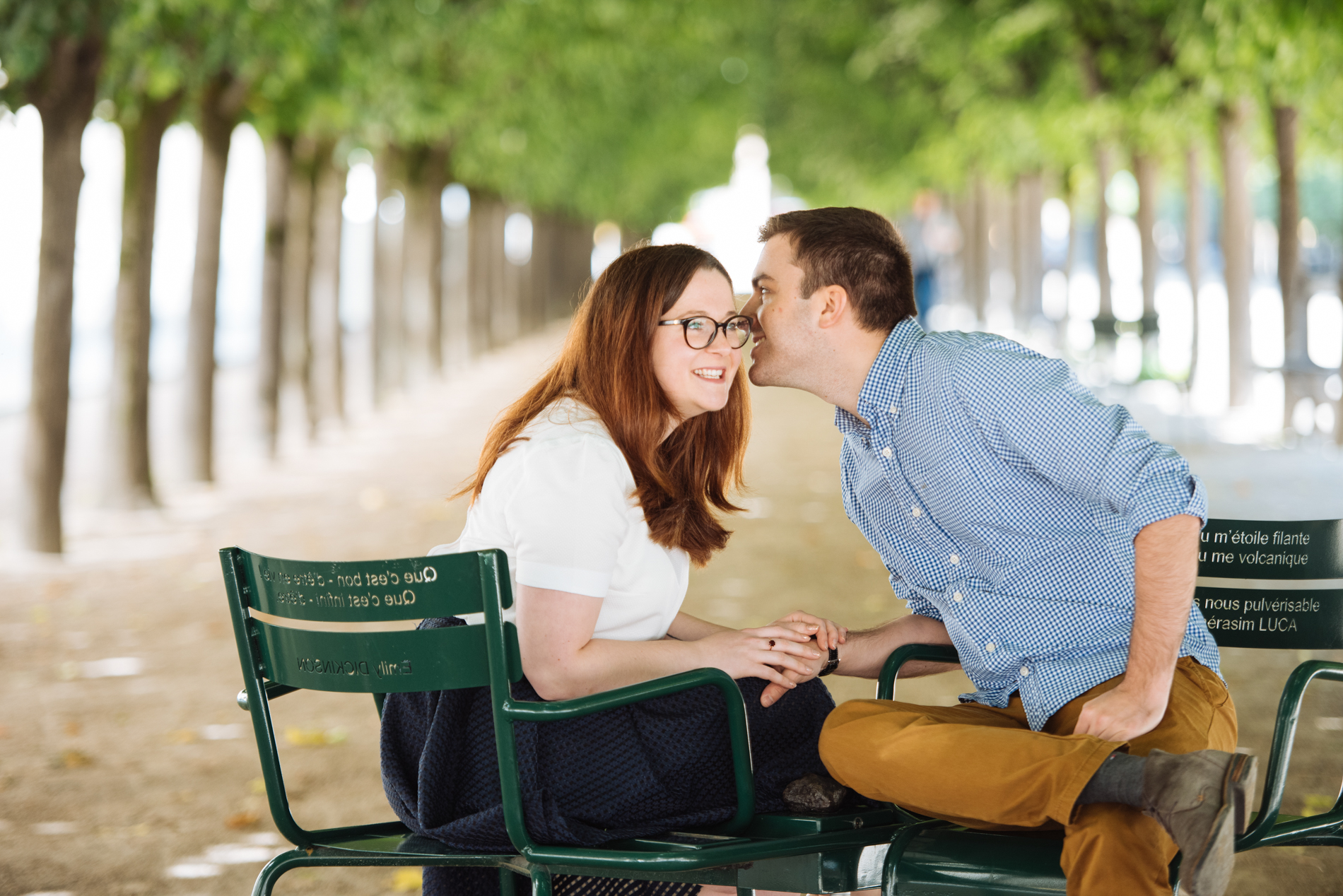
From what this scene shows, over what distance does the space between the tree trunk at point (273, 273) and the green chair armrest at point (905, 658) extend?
12266 mm

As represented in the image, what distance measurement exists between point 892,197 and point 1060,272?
25.5m

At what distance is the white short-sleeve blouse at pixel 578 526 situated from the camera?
2.67m

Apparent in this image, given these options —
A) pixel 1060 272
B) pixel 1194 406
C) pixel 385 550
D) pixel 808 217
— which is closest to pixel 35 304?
pixel 385 550

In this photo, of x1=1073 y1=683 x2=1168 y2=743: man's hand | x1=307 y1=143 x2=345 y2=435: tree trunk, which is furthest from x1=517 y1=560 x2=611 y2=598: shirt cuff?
x1=307 y1=143 x2=345 y2=435: tree trunk

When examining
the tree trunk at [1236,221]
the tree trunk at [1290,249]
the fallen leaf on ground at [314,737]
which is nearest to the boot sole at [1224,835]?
the fallen leaf on ground at [314,737]

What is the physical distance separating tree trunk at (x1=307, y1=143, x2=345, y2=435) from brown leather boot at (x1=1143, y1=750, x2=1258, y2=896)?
14780 mm

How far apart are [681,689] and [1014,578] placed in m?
0.78

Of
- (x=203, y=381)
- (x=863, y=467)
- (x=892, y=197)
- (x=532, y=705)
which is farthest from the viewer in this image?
(x=892, y=197)

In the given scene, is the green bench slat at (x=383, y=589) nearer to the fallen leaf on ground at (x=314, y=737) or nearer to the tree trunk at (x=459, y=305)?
the fallen leaf on ground at (x=314, y=737)

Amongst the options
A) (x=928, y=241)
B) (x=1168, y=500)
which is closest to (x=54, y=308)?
(x=1168, y=500)

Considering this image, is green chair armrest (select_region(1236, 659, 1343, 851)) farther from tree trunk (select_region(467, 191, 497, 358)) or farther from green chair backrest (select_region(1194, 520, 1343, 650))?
tree trunk (select_region(467, 191, 497, 358))

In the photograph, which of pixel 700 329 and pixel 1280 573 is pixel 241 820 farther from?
pixel 1280 573

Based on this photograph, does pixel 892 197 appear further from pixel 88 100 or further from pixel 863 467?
pixel 863 467

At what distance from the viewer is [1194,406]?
17.6 meters
